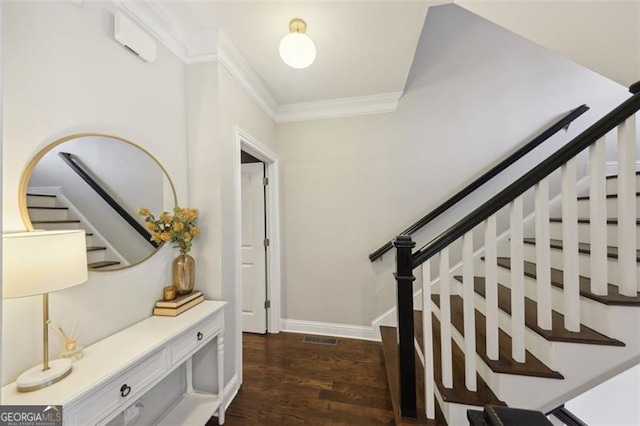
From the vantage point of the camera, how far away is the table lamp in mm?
835

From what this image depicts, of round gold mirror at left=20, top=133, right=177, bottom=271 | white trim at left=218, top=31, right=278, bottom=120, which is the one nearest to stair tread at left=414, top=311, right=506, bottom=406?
round gold mirror at left=20, top=133, right=177, bottom=271

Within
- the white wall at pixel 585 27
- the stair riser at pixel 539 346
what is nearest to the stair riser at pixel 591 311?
the stair riser at pixel 539 346

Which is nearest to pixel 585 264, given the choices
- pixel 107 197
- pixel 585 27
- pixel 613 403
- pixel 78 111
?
pixel 585 27

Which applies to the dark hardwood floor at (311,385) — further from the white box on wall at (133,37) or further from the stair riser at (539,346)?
the white box on wall at (133,37)

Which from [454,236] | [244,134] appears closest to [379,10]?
[244,134]

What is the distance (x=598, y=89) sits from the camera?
91.2 inches

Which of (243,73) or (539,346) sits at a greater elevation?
(243,73)

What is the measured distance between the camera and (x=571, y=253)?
1.25 meters

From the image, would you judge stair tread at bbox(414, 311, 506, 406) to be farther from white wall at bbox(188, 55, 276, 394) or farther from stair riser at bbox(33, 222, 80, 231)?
stair riser at bbox(33, 222, 80, 231)

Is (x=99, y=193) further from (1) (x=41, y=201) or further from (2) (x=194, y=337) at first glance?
(2) (x=194, y=337)

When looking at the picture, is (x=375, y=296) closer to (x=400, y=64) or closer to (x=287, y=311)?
(x=287, y=311)

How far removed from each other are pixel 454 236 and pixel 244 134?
1.71 meters

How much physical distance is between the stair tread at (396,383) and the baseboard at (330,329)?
200 millimetres

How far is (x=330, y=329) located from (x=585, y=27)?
290cm
